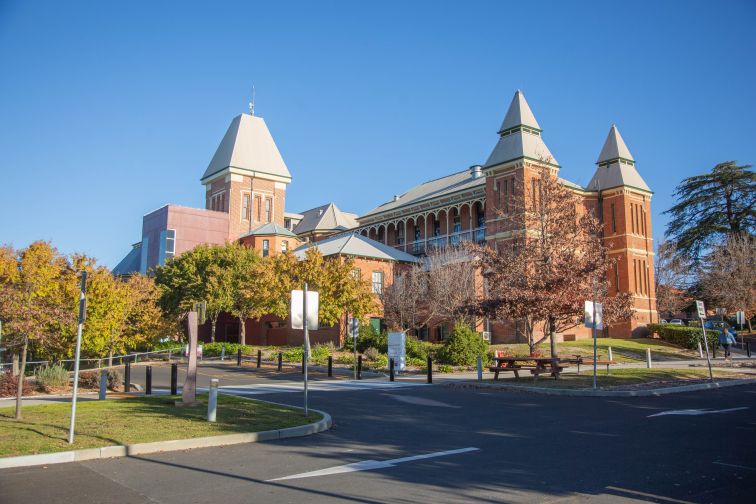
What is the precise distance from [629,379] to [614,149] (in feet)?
126

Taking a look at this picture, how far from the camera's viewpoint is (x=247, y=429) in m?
10.7

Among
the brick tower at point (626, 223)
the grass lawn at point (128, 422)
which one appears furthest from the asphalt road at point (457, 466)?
the brick tower at point (626, 223)

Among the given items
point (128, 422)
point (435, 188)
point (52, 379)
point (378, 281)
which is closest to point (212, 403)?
point (128, 422)

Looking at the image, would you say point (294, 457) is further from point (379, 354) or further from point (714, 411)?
point (379, 354)

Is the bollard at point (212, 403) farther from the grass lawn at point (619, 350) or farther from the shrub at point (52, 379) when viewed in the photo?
the grass lawn at point (619, 350)

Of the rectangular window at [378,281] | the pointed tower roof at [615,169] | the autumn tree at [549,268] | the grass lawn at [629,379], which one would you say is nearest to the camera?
the grass lawn at [629,379]

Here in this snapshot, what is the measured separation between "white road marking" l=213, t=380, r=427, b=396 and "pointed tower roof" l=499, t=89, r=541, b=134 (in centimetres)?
3202

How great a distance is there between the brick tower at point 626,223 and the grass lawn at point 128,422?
42.7 metres

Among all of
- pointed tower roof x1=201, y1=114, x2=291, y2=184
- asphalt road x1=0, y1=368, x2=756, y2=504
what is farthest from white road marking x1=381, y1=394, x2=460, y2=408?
pointed tower roof x1=201, y1=114, x2=291, y2=184

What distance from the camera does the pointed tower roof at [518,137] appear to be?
47188 millimetres

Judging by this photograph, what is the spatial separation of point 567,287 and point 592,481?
1705 centimetres

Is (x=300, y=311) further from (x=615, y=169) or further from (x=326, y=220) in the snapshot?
(x=326, y=220)

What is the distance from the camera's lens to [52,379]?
66.1 feet

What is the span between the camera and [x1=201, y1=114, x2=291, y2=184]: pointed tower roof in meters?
68.5
